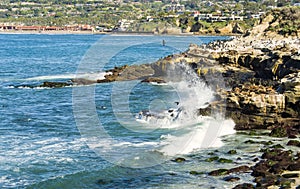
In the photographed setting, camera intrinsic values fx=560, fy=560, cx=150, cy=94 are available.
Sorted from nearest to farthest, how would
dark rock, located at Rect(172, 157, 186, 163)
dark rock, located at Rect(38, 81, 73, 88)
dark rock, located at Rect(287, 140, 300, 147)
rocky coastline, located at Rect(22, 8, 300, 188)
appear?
rocky coastline, located at Rect(22, 8, 300, 188), dark rock, located at Rect(172, 157, 186, 163), dark rock, located at Rect(287, 140, 300, 147), dark rock, located at Rect(38, 81, 73, 88)

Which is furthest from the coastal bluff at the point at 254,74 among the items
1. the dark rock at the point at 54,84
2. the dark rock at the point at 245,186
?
the dark rock at the point at 245,186

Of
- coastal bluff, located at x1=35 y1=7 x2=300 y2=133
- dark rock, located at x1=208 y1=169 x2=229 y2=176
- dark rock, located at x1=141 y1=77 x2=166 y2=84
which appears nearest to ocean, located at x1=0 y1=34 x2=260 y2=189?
dark rock, located at x1=208 y1=169 x2=229 y2=176

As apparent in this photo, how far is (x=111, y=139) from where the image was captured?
2817 centimetres

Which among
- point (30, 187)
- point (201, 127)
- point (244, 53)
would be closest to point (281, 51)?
point (244, 53)

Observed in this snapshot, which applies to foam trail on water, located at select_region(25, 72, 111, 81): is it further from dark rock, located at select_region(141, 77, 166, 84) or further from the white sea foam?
the white sea foam

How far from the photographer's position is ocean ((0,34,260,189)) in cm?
2208

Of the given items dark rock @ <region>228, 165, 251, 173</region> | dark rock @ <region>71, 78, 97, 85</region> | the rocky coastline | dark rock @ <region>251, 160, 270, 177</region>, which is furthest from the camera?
dark rock @ <region>71, 78, 97, 85</region>

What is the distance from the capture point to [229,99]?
30.3 meters

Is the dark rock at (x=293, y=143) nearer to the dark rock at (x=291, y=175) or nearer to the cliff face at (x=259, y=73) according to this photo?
the cliff face at (x=259, y=73)

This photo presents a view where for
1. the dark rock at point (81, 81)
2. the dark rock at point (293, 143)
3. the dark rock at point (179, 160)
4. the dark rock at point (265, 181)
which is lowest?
the dark rock at point (81, 81)

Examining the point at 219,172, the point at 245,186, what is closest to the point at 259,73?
the point at 219,172

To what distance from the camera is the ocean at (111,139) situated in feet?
72.4

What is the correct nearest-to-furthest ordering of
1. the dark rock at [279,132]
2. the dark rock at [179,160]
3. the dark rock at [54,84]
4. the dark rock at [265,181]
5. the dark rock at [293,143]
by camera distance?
the dark rock at [265,181] → the dark rock at [179,160] → the dark rock at [293,143] → the dark rock at [279,132] → the dark rock at [54,84]

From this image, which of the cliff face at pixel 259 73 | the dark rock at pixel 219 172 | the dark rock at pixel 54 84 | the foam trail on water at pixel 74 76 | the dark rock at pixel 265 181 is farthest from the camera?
the foam trail on water at pixel 74 76
